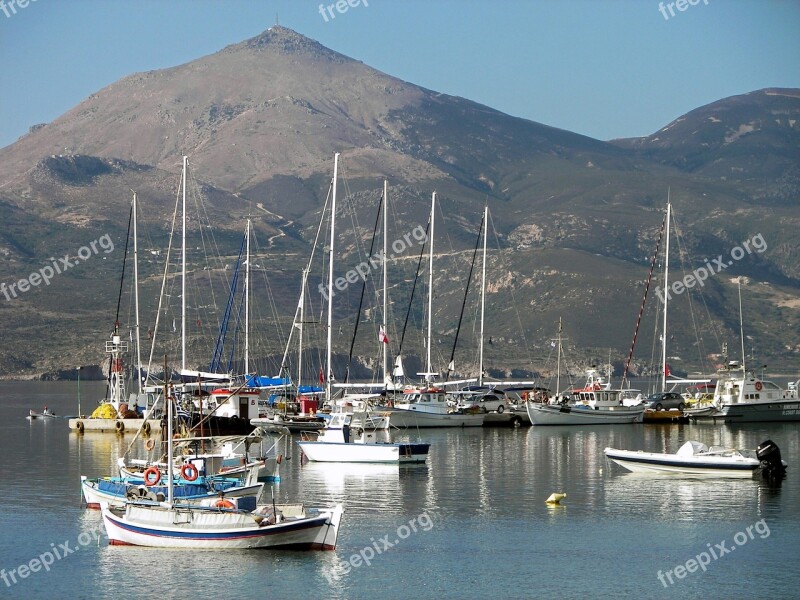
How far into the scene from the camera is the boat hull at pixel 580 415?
313ft

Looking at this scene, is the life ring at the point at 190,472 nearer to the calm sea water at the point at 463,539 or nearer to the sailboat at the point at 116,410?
the calm sea water at the point at 463,539

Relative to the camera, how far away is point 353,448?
61562mm

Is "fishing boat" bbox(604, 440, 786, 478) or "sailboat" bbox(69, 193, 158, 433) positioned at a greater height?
"sailboat" bbox(69, 193, 158, 433)

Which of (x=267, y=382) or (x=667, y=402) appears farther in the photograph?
(x=667, y=402)

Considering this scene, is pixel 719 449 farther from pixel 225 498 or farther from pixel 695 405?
pixel 695 405

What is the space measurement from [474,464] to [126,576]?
3068cm

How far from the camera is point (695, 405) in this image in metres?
103

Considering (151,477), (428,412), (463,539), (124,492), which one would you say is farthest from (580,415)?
(151,477)

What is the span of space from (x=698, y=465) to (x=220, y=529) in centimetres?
2624

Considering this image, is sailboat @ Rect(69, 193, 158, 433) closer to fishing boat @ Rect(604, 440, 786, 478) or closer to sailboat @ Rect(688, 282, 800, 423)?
fishing boat @ Rect(604, 440, 786, 478)

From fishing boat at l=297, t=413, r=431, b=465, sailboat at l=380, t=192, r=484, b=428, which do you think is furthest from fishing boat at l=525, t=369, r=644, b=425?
fishing boat at l=297, t=413, r=431, b=465

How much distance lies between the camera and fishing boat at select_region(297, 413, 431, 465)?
6147cm

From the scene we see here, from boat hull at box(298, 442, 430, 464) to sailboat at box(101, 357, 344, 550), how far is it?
21004 mm

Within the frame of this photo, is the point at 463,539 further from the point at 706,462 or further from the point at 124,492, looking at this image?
the point at 706,462
